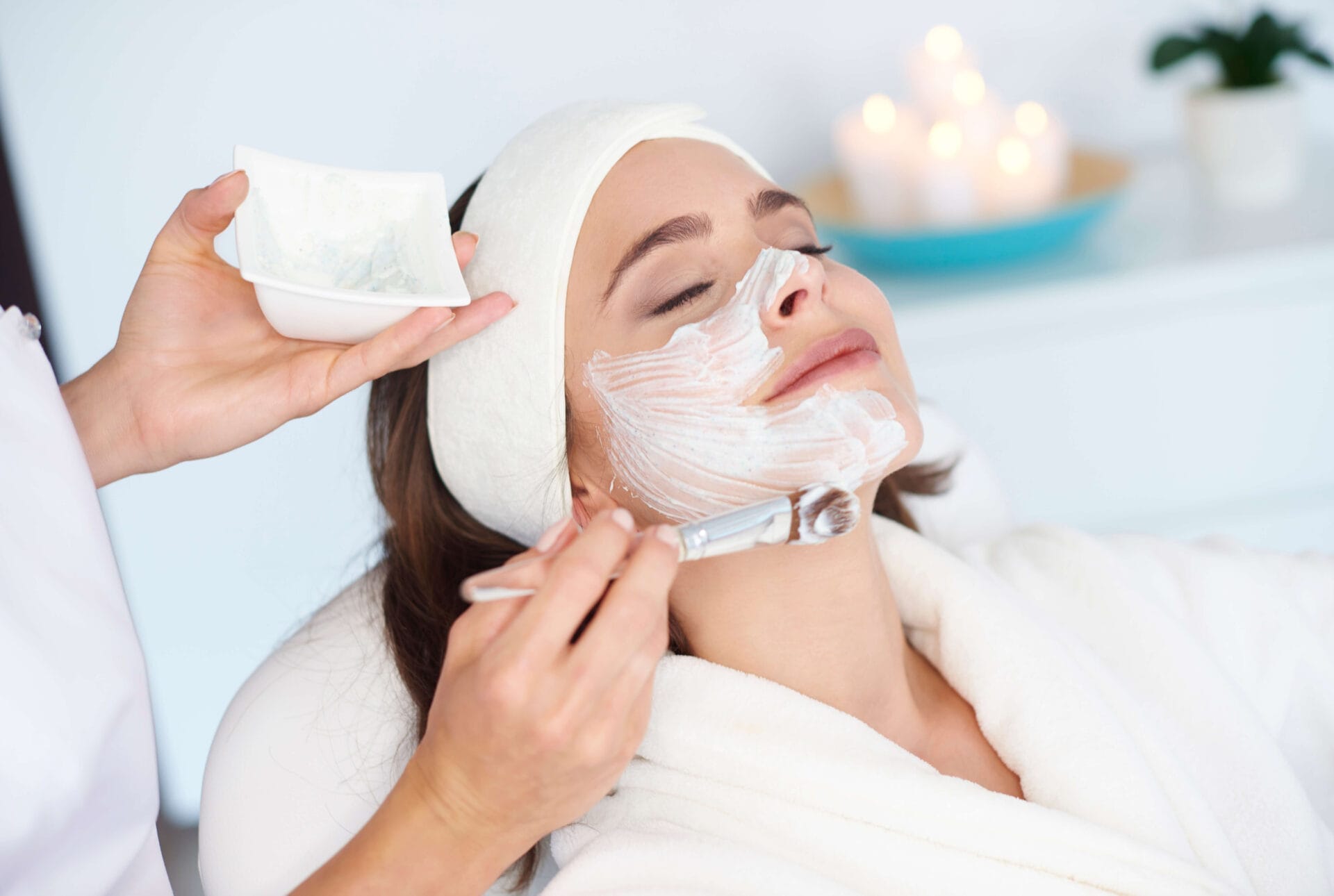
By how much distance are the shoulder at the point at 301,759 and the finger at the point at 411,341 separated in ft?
0.91

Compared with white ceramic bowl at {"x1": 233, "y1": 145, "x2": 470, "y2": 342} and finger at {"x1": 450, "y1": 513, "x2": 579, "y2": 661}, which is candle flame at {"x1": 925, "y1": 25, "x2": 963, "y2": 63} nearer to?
white ceramic bowl at {"x1": 233, "y1": 145, "x2": 470, "y2": 342}

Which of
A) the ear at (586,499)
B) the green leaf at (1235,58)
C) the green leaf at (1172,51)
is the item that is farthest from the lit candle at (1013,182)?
the ear at (586,499)

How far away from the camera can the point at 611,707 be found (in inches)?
28.8

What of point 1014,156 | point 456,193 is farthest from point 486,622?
point 1014,156

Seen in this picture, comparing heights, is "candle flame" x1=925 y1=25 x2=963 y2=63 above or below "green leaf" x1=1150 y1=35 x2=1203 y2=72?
above

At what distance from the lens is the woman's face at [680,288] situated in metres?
0.98

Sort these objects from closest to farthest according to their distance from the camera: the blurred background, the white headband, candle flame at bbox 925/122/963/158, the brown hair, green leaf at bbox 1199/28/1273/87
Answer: the white headband
the brown hair
the blurred background
candle flame at bbox 925/122/963/158
green leaf at bbox 1199/28/1273/87

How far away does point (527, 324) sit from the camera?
1.05 metres

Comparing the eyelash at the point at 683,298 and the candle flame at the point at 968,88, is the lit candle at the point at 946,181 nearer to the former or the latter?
the candle flame at the point at 968,88

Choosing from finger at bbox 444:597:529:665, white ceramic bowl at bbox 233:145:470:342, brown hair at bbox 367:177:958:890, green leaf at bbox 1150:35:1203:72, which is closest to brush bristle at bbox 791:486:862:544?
finger at bbox 444:597:529:665

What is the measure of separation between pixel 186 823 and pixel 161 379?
150cm

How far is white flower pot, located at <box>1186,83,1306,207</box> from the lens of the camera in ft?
6.80

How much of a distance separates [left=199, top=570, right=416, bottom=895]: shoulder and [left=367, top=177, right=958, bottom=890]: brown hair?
0.05 m

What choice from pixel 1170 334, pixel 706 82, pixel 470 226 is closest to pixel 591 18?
pixel 706 82
